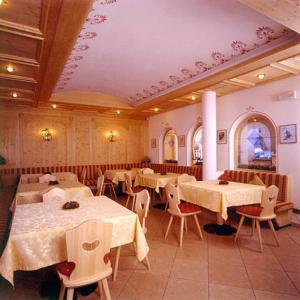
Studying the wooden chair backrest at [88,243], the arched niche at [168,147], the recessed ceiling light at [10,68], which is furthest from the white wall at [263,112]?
the recessed ceiling light at [10,68]

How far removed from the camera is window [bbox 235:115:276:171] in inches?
275

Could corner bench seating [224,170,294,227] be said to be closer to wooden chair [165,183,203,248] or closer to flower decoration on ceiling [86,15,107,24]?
wooden chair [165,183,203,248]

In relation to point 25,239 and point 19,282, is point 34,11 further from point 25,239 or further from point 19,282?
point 19,282

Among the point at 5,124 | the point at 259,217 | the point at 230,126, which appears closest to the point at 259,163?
the point at 230,126

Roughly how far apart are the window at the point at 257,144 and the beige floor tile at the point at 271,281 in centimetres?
444

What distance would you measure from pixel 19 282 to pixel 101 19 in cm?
351

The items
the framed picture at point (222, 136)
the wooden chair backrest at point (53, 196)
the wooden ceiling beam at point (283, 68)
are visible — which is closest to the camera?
the wooden chair backrest at point (53, 196)

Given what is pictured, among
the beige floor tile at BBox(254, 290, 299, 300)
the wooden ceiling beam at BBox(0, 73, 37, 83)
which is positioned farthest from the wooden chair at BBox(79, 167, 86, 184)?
the beige floor tile at BBox(254, 290, 299, 300)

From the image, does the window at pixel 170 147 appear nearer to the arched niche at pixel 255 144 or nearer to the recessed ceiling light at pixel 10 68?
the arched niche at pixel 255 144

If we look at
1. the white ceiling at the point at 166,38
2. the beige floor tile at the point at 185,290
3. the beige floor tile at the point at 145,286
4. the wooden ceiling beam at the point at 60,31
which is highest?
the white ceiling at the point at 166,38

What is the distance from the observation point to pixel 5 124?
734 cm

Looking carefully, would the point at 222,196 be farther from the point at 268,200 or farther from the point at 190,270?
the point at 190,270

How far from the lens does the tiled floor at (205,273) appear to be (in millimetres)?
2303

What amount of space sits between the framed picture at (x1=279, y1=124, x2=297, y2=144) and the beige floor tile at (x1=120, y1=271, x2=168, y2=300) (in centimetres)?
405
